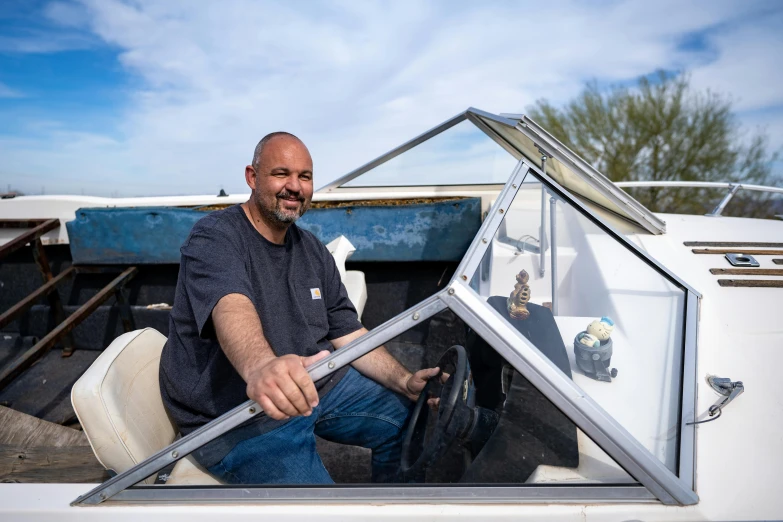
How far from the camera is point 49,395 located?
292 centimetres

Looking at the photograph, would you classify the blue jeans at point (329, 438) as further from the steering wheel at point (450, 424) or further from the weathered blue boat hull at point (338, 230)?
the weathered blue boat hull at point (338, 230)

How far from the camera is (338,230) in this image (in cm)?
319

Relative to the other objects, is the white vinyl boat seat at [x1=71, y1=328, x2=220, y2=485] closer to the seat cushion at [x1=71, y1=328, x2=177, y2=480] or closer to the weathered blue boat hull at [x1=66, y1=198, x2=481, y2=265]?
the seat cushion at [x1=71, y1=328, x2=177, y2=480]

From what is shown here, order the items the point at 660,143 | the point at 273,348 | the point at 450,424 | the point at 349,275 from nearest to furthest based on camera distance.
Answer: the point at 450,424 < the point at 273,348 < the point at 349,275 < the point at 660,143

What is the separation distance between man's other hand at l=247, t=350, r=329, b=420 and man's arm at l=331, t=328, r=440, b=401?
0.25 metres

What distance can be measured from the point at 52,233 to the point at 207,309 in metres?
2.84

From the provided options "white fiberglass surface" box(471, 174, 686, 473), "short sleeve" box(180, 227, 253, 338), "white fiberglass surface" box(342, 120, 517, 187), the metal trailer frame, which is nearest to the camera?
the metal trailer frame

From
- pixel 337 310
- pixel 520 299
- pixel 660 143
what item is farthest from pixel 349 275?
pixel 660 143

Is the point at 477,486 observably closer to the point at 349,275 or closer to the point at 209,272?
the point at 209,272

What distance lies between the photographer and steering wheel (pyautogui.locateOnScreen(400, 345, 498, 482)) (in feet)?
3.64

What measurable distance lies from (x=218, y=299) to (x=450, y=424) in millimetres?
665

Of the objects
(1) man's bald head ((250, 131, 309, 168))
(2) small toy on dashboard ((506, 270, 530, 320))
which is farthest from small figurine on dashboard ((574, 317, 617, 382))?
(1) man's bald head ((250, 131, 309, 168))

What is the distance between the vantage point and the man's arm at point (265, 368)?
0.99 m

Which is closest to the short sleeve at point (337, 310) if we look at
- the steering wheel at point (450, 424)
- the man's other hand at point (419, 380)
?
the man's other hand at point (419, 380)
